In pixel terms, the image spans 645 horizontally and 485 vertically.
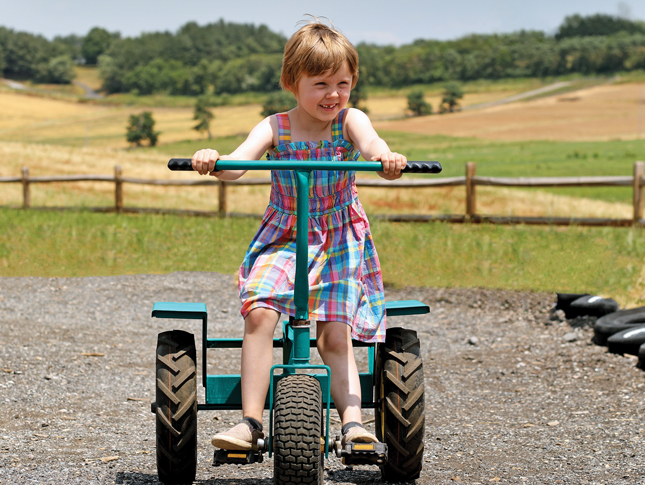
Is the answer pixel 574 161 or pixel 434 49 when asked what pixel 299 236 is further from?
pixel 434 49

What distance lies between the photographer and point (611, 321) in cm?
606

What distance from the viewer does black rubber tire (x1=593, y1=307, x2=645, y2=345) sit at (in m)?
5.89

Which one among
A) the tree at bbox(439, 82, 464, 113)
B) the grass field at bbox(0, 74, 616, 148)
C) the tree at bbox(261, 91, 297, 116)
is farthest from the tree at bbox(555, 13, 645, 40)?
the tree at bbox(261, 91, 297, 116)

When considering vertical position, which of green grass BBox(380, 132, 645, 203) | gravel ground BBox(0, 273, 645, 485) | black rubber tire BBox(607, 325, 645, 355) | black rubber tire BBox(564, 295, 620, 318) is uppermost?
green grass BBox(380, 132, 645, 203)

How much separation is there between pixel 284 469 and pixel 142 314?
5384mm

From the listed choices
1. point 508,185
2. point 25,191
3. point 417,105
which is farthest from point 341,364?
point 417,105

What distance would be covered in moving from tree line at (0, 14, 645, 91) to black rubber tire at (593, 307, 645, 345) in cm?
8760

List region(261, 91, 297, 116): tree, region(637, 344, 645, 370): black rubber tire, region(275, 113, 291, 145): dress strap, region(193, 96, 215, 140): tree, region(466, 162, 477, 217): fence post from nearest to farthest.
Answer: region(275, 113, 291, 145): dress strap
region(637, 344, 645, 370): black rubber tire
region(466, 162, 477, 217): fence post
region(193, 96, 215, 140): tree
region(261, 91, 297, 116): tree

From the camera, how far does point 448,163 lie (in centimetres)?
4256

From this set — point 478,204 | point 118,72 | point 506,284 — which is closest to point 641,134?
point 478,204

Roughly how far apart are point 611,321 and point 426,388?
76.9 inches

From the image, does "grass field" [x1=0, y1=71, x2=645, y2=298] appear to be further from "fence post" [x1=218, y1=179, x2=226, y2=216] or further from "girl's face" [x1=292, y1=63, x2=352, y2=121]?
"girl's face" [x1=292, y1=63, x2=352, y2=121]

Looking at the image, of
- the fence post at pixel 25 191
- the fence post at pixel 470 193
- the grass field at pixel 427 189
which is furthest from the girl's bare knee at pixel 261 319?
the fence post at pixel 25 191

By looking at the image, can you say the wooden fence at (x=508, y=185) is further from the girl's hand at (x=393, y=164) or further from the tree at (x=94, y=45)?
the tree at (x=94, y=45)
